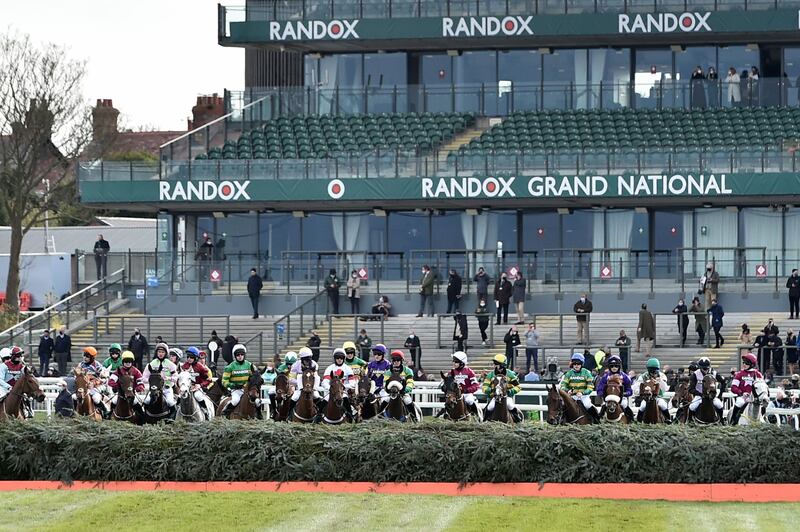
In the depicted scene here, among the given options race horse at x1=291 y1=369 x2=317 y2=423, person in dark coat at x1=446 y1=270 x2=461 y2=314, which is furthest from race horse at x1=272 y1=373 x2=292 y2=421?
person in dark coat at x1=446 y1=270 x2=461 y2=314

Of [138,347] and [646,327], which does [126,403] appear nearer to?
[138,347]

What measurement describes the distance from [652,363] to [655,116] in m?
25.9

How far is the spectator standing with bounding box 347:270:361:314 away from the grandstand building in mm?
1866

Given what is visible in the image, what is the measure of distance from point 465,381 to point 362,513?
7278 millimetres

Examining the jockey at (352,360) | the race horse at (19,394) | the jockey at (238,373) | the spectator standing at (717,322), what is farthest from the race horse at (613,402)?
the spectator standing at (717,322)

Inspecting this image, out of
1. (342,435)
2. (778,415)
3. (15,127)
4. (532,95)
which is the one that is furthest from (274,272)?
(342,435)

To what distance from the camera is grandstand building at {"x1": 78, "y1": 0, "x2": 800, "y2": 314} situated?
47656 millimetres

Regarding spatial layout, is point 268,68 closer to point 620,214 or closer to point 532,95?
point 532,95

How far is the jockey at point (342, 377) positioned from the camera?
2636cm

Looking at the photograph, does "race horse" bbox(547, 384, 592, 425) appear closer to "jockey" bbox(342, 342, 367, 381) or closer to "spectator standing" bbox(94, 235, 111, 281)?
"jockey" bbox(342, 342, 367, 381)

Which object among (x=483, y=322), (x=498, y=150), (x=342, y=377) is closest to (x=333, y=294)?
(x=483, y=322)

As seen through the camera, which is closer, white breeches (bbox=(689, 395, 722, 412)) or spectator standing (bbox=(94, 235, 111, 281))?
white breeches (bbox=(689, 395, 722, 412))

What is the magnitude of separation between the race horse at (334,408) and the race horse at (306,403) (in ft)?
0.59

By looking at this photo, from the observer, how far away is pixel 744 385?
27.5 meters
